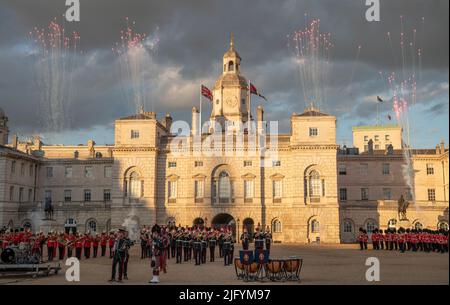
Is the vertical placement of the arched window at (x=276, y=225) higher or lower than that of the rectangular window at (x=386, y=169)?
lower

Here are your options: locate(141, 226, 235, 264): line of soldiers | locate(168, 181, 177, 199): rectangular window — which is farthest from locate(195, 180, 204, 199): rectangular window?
locate(141, 226, 235, 264): line of soldiers

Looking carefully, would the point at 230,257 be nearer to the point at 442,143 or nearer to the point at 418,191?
the point at 418,191

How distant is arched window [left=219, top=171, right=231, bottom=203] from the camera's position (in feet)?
191

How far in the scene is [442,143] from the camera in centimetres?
6994

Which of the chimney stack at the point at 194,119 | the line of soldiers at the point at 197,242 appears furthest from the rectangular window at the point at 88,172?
the line of soldiers at the point at 197,242

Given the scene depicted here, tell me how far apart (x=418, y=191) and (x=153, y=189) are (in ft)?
112

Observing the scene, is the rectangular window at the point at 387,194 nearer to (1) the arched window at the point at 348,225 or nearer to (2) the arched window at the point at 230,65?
(1) the arched window at the point at 348,225

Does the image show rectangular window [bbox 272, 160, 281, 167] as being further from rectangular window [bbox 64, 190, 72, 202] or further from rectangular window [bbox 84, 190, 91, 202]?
rectangular window [bbox 64, 190, 72, 202]

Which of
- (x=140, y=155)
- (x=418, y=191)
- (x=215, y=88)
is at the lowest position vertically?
(x=418, y=191)

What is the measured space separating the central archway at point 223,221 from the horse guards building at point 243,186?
0.41 feet

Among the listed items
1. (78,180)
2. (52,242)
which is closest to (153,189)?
(78,180)

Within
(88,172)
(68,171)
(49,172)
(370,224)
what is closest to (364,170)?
(370,224)

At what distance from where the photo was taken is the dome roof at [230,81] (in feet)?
219

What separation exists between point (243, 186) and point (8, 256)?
3779 centimetres
